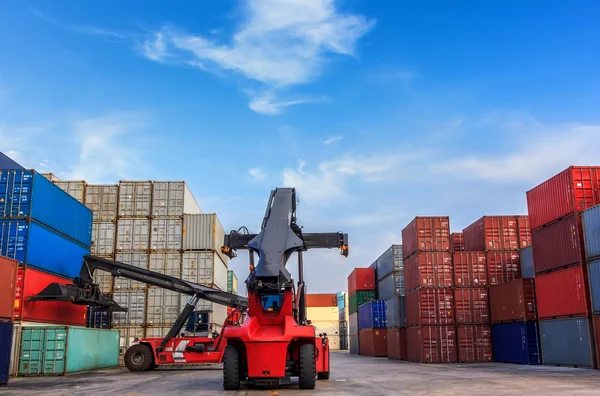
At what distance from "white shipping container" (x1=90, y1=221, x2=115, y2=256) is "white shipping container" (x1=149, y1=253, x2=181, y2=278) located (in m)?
2.97

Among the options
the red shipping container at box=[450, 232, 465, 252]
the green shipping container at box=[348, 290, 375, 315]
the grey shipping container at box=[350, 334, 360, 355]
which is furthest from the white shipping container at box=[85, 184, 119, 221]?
the grey shipping container at box=[350, 334, 360, 355]

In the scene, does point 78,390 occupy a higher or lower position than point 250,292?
lower

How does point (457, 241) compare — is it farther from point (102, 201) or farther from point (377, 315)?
point (102, 201)

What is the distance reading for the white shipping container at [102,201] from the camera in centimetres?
3769

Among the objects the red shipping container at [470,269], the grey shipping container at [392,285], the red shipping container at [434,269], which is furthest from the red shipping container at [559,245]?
the grey shipping container at [392,285]

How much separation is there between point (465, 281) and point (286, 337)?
22.8 metres

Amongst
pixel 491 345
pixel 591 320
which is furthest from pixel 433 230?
pixel 591 320

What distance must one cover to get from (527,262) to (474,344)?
608 centimetres

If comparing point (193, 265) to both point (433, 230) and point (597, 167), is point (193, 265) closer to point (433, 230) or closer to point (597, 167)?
point (433, 230)

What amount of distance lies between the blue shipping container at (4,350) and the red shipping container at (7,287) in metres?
0.43

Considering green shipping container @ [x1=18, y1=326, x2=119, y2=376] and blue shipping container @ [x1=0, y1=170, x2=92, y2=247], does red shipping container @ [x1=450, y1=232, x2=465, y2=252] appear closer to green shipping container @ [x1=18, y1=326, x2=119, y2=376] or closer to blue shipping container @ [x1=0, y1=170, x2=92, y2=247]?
blue shipping container @ [x1=0, y1=170, x2=92, y2=247]

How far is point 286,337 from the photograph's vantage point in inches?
559

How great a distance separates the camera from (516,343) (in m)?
30.6

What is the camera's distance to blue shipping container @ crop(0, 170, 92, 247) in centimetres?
2507
